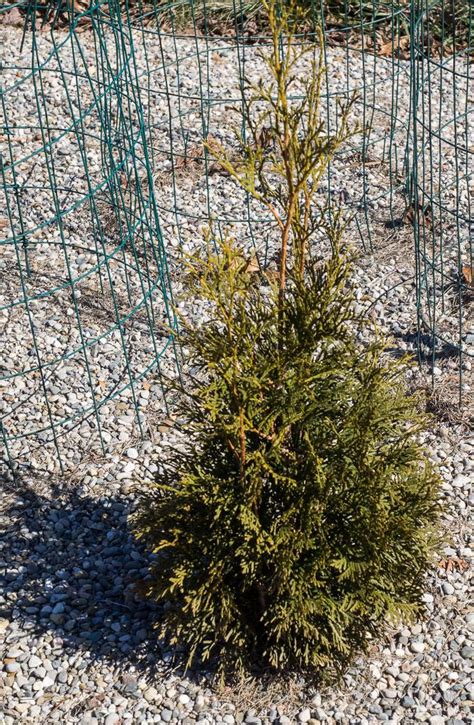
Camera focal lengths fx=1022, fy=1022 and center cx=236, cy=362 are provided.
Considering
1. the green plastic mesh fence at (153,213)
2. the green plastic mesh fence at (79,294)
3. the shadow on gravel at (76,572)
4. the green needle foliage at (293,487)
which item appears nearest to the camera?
the green needle foliage at (293,487)

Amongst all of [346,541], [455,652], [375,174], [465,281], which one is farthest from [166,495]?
[375,174]

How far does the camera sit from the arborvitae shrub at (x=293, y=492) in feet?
9.54

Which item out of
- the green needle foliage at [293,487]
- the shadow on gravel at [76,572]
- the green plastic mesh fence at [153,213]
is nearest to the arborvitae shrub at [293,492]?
the green needle foliage at [293,487]

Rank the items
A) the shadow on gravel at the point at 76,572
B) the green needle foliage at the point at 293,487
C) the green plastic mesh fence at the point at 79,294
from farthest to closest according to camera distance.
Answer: the green plastic mesh fence at the point at 79,294, the shadow on gravel at the point at 76,572, the green needle foliage at the point at 293,487

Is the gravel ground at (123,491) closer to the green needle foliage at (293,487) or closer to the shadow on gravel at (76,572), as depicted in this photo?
the shadow on gravel at (76,572)

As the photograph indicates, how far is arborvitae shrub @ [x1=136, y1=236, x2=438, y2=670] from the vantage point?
2.91 metres

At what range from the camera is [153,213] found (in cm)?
580

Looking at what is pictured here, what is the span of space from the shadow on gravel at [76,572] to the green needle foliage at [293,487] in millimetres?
385

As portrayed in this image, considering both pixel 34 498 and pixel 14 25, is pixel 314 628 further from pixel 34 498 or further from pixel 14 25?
pixel 14 25

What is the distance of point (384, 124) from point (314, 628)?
15.5ft

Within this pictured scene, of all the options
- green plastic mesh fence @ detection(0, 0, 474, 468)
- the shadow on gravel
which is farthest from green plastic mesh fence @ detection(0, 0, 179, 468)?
the shadow on gravel

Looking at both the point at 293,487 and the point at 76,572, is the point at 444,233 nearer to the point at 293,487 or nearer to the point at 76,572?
the point at 76,572

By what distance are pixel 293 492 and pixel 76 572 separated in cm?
116

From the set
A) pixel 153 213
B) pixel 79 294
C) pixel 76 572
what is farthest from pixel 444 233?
pixel 76 572
